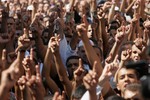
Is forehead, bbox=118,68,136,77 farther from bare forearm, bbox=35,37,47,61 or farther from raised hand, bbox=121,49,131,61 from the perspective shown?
bare forearm, bbox=35,37,47,61

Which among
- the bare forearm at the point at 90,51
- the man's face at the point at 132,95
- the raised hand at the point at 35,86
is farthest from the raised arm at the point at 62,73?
the man's face at the point at 132,95

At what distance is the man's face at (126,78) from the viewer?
12.3 feet

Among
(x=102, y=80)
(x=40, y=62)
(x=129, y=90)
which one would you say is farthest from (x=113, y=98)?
(x=40, y=62)

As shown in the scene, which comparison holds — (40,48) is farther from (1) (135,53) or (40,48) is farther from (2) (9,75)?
(2) (9,75)

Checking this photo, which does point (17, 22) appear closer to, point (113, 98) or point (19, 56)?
point (19, 56)

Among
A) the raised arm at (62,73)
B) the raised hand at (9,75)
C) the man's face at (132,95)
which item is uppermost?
the raised hand at (9,75)

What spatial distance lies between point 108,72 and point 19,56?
1056 millimetres

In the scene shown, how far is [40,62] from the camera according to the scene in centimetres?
553

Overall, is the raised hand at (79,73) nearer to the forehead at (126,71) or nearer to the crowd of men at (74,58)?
the crowd of men at (74,58)

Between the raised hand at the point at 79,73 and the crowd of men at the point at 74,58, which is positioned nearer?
the crowd of men at the point at 74,58

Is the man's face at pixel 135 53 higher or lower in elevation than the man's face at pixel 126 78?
lower

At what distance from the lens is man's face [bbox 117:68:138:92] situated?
3.74m

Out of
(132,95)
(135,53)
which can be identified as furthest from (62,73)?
(132,95)

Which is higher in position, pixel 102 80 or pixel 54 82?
pixel 102 80
